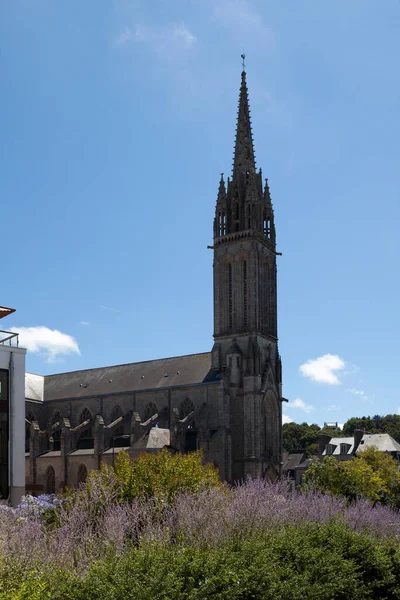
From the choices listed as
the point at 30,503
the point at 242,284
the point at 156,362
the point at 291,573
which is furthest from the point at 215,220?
the point at 291,573

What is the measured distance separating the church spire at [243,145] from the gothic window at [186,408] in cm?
2501

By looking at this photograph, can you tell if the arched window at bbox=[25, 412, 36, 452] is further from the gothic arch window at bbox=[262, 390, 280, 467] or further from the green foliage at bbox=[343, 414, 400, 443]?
the green foliage at bbox=[343, 414, 400, 443]

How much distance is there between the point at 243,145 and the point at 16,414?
56.6 metres

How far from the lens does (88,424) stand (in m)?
80.4

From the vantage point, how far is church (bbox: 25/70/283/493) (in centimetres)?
7062

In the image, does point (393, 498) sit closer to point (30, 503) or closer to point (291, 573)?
point (30, 503)

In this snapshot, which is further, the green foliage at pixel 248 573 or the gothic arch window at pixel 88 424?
the gothic arch window at pixel 88 424

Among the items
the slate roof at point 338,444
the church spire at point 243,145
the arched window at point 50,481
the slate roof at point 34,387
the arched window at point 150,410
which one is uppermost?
the church spire at point 243,145

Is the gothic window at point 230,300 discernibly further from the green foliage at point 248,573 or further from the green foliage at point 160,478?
the green foliage at point 248,573

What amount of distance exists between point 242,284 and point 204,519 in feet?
178

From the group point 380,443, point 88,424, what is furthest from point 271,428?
point 380,443

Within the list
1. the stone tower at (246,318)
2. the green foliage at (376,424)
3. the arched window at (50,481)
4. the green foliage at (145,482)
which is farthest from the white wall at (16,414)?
the green foliage at (376,424)

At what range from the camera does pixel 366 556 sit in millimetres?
22141

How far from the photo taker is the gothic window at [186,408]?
73.9 m
